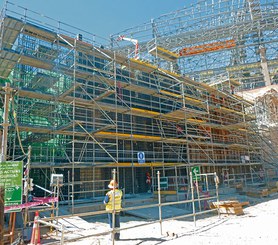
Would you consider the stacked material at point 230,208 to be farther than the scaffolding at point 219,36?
No

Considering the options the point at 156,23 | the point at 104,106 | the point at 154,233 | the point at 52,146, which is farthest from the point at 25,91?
the point at 156,23

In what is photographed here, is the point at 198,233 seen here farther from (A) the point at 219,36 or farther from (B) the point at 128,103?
(A) the point at 219,36

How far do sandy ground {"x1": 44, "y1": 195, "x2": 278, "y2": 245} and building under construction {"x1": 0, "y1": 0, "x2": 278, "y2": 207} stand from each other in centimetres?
236

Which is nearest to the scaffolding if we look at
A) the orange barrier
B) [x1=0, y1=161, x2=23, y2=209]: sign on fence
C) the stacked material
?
the orange barrier

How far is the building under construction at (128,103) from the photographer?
11633mm

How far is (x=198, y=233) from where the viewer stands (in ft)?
25.8

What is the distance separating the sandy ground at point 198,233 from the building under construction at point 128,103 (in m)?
2.36

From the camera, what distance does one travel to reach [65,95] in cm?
1180

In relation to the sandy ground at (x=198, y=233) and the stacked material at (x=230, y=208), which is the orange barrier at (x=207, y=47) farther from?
the sandy ground at (x=198, y=233)

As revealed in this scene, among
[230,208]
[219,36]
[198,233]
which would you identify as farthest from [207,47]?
[198,233]

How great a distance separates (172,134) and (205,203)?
602 cm

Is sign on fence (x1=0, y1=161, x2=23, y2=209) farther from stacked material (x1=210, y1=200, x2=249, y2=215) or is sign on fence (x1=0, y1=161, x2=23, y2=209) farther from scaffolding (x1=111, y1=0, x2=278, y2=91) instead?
scaffolding (x1=111, y1=0, x2=278, y2=91)

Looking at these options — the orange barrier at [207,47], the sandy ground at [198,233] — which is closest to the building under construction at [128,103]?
the orange barrier at [207,47]

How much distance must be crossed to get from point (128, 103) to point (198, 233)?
379 inches
